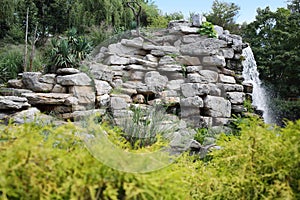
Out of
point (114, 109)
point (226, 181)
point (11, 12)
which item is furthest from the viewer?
point (11, 12)

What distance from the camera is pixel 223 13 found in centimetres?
613

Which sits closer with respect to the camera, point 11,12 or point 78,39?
point 78,39

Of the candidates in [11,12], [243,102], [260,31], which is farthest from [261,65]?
[11,12]

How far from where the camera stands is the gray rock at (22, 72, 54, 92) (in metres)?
4.27

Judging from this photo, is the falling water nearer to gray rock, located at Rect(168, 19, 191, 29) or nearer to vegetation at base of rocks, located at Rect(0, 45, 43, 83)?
gray rock, located at Rect(168, 19, 191, 29)

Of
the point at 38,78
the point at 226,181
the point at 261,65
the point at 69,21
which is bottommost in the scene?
the point at 226,181

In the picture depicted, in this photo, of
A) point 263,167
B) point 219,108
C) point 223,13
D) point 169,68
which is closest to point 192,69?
point 169,68

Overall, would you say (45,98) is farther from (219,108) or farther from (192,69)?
(192,69)

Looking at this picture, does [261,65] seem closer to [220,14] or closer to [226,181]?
[220,14]

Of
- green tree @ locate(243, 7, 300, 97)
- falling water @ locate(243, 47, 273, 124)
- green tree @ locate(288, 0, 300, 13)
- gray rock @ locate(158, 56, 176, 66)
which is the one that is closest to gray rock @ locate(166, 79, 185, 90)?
gray rock @ locate(158, 56, 176, 66)

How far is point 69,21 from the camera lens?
278 inches

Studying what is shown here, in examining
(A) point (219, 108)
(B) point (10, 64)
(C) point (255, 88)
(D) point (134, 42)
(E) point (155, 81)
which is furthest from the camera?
→ (C) point (255, 88)

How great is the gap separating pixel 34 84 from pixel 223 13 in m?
3.81

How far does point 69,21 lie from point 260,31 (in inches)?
177
